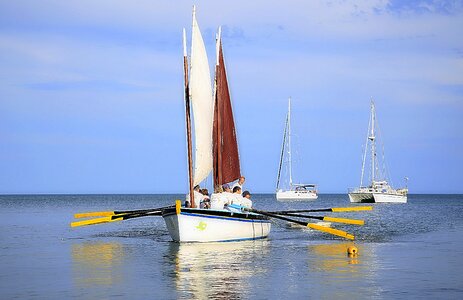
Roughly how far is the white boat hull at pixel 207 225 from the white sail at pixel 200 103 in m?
2.31

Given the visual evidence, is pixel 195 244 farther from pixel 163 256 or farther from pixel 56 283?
pixel 56 283

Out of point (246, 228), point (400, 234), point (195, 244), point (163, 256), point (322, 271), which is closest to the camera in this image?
point (322, 271)

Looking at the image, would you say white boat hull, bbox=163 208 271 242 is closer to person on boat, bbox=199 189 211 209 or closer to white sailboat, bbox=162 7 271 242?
white sailboat, bbox=162 7 271 242

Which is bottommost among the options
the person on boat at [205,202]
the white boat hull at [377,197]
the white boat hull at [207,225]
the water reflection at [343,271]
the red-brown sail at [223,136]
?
the white boat hull at [377,197]

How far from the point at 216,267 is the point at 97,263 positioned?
190 inches

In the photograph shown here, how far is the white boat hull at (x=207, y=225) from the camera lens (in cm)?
3183

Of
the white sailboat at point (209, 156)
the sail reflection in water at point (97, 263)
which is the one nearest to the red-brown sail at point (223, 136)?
the white sailboat at point (209, 156)

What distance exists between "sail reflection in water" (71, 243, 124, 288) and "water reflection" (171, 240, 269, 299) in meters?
2.13

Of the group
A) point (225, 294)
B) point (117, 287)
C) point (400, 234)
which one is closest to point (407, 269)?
point (225, 294)

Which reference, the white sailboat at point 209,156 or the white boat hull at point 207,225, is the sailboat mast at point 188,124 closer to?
the white sailboat at point 209,156

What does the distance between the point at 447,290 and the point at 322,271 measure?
192 inches

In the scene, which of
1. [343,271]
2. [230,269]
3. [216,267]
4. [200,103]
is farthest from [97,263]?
[200,103]

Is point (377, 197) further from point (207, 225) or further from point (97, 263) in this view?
point (97, 263)

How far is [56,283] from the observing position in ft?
74.5
